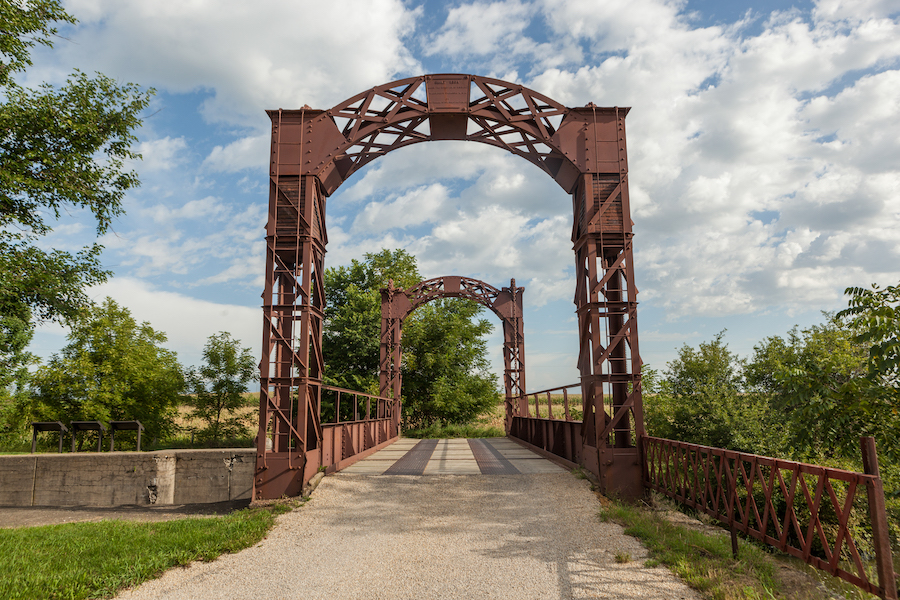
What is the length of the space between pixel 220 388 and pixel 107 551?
66.5ft

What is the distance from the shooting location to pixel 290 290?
1037cm

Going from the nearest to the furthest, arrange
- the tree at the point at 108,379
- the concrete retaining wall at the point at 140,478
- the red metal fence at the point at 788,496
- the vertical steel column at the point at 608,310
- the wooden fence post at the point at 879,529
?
the wooden fence post at the point at 879,529 < the red metal fence at the point at 788,496 < the vertical steel column at the point at 608,310 < the concrete retaining wall at the point at 140,478 < the tree at the point at 108,379

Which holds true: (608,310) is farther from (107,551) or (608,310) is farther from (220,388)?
(220,388)

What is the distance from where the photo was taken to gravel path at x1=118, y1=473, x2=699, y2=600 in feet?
16.3

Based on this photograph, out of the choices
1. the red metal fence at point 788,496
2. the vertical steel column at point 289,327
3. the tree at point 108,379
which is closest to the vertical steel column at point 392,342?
the tree at point 108,379

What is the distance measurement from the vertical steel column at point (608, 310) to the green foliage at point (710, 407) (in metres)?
7.32

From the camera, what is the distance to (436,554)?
592cm

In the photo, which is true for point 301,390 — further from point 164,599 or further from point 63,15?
point 63,15

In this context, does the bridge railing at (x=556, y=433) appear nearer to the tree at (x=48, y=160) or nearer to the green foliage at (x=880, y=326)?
the green foliage at (x=880, y=326)

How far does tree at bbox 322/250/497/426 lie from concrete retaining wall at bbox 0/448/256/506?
15.2 meters

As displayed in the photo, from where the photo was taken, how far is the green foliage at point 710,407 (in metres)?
15.2

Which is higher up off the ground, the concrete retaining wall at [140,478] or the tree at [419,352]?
the tree at [419,352]

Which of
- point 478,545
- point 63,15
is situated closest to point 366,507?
point 478,545

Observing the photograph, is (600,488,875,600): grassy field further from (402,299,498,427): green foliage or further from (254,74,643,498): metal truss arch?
(402,299,498,427): green foliage
